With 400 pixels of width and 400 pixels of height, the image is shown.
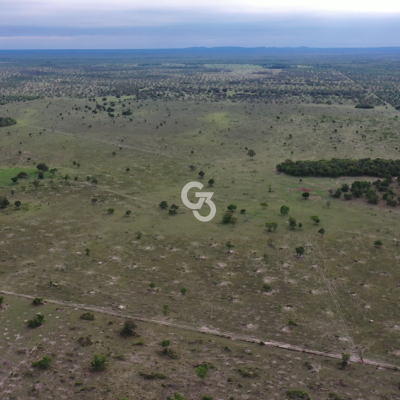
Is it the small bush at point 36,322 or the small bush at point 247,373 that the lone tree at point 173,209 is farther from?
the small bush at point 247,373

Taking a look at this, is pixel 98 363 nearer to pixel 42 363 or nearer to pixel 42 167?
pixel 42 363

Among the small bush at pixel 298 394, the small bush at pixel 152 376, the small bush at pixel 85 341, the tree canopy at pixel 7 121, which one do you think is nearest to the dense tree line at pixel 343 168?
the small bush at pixel 298 394

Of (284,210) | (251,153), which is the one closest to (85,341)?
(284,210)

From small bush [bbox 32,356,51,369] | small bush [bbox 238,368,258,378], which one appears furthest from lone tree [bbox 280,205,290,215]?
small bush [bbox 32,356,51,369]

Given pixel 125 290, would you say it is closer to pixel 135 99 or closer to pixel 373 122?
pixel 373 122

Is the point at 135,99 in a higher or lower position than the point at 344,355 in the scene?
higher

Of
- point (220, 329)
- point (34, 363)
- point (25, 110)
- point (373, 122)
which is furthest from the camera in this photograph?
point (25, 110)

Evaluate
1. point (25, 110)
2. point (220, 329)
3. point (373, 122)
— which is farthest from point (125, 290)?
point (25, 110)
